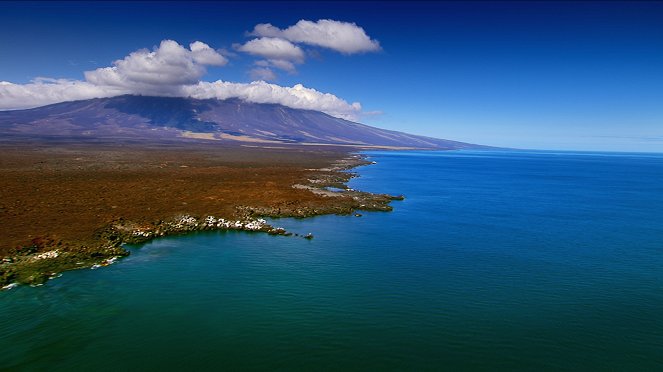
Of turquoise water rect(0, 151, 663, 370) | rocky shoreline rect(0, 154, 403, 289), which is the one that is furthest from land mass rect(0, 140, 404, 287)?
turquoise water rect(0, 151, 663, 370)

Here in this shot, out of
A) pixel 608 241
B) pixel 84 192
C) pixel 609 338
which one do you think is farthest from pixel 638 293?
pixel 84 192

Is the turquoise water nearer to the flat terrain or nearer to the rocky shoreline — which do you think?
the rocky shoreline

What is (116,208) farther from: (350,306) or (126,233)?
(350,306)

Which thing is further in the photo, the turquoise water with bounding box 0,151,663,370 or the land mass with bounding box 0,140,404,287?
the land mass with bounding box 0,140,404,287

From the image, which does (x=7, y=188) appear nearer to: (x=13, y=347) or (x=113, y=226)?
(x=113, y=226)

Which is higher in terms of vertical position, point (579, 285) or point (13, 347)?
point (579, 285)

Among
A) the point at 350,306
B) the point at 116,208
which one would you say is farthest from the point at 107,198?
the point at 350,306
